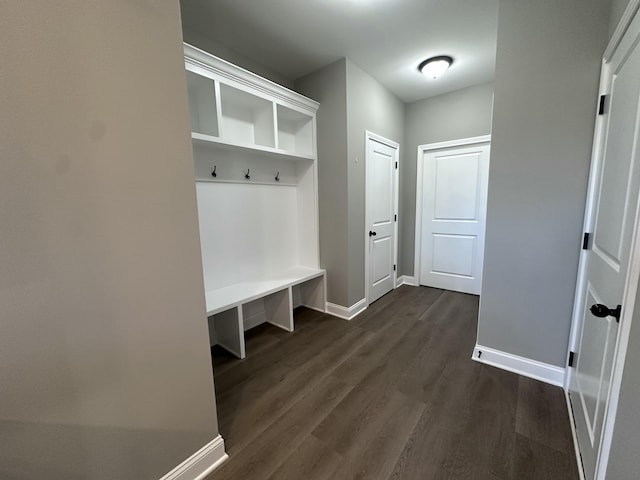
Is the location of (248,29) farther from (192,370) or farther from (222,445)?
(222,445)

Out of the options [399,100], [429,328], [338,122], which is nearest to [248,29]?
[338,122]

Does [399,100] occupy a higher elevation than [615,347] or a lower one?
higher

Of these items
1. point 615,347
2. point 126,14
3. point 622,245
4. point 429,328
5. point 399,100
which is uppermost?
point 399,100

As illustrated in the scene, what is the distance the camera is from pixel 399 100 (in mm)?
3666

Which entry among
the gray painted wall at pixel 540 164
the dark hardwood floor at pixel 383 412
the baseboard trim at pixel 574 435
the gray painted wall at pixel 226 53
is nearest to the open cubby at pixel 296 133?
the gray painted wall at pixel 226 53

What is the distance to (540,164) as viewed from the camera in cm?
175

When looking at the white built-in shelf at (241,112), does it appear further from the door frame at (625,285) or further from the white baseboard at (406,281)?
the white baseboard at (406,281)

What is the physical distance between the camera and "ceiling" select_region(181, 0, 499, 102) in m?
1.96

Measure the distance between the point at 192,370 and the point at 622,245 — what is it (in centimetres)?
187

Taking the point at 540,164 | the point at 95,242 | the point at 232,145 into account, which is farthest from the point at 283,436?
the point at 540,164

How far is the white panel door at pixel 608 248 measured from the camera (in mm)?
1035

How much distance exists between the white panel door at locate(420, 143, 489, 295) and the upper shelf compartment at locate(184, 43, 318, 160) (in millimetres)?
1874

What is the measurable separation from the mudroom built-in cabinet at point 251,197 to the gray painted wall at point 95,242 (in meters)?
0.90

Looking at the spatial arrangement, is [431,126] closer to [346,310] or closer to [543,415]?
[346,310]
